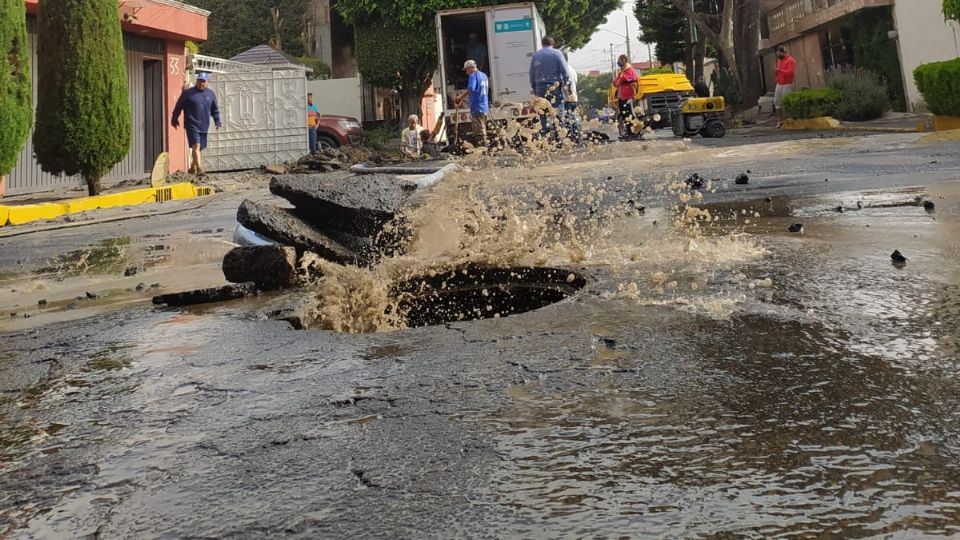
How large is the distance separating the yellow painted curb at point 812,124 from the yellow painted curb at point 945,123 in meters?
3.54

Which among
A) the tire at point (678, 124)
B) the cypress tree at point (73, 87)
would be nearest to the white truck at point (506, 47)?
the tire at point (678, 124)

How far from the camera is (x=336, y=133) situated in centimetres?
2259

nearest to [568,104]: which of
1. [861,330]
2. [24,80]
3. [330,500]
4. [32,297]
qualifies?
[24,80]

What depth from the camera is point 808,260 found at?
361 centimetres

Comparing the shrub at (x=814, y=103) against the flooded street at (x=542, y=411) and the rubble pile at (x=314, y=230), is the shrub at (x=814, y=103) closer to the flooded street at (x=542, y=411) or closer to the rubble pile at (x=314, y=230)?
the flooded street at (x=542, y=411)

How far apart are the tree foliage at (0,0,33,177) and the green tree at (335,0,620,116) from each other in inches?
752

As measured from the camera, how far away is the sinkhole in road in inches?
156

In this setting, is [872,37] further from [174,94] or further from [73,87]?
[73,87]

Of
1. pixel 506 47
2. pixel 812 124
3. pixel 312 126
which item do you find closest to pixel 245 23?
pixel 312 126

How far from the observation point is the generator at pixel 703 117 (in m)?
17.4

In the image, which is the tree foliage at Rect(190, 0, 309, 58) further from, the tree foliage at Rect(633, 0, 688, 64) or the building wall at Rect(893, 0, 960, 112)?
the building wall at Rect(893, 0, 960, 112)

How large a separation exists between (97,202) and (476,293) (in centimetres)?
954

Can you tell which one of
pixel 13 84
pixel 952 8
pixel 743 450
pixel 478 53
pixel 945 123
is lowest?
pixel 743 450

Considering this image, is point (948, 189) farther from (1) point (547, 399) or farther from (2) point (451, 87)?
(2) point (451, 87)
